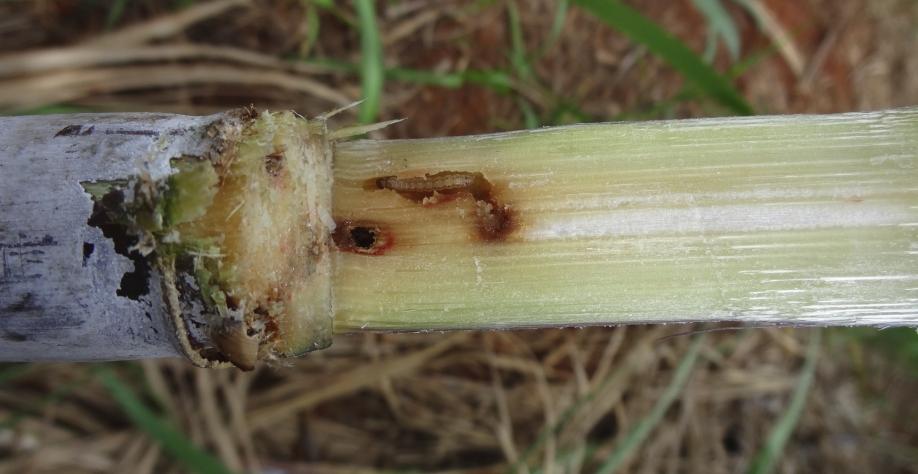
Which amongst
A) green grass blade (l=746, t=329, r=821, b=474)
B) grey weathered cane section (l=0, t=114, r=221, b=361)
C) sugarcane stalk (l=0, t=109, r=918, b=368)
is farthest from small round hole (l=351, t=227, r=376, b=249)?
green grass blade (l=746, t=329, r=821, b=474)

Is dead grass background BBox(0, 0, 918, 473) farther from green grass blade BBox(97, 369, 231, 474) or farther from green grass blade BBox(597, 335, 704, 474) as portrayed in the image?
green grass blade BBox(97, 369, 231, 474)

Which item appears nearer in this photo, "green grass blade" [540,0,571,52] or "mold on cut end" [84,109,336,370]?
"mold on cut end" [84,109,336,370]

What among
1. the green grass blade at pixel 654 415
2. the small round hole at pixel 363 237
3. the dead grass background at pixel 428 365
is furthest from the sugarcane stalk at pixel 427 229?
the green grass blade at pixel 654 415

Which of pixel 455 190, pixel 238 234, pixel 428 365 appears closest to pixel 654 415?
pixel 428 365

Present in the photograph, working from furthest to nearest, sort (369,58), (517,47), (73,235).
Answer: (517,47), (369,58), (73,235)

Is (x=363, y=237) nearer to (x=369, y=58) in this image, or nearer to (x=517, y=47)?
(x=369, y=58)

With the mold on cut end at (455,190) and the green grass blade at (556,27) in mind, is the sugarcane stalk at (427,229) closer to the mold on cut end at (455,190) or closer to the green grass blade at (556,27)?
the mold on cut end at (455,190)

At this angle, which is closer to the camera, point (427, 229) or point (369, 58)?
point (427, 229)
